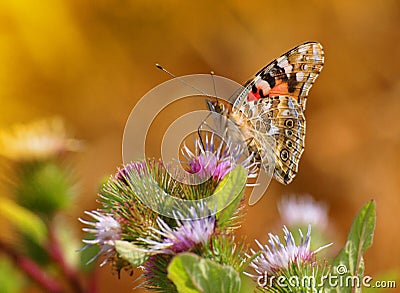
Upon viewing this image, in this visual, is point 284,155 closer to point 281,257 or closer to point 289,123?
point 289,123

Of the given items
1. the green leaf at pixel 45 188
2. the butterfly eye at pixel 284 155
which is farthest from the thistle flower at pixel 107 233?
the green leaf at pixel 45 188

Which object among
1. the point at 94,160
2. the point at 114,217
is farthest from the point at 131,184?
the point at 94,160

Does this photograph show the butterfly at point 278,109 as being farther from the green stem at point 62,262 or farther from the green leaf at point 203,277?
the green stem at point 62,262

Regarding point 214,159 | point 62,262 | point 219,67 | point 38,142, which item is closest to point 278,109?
point 214,159

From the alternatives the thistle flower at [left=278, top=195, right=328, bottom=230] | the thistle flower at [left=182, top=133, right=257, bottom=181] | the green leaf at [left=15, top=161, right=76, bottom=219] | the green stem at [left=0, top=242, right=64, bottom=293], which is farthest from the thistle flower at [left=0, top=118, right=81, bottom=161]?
the thistle flower at [left=182, top=133, right=257, bottom=181]

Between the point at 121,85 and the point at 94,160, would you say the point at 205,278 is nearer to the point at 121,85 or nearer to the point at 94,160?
the point at 94,160

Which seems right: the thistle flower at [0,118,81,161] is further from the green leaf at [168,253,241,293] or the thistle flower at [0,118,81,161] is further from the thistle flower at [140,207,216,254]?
the green leaf at [168,253,241,293]

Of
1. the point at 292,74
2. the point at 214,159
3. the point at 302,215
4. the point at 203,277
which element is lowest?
the point at 203,277

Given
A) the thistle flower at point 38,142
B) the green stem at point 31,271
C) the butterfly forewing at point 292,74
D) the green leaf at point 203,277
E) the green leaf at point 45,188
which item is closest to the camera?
the green leaf at point 203,277
